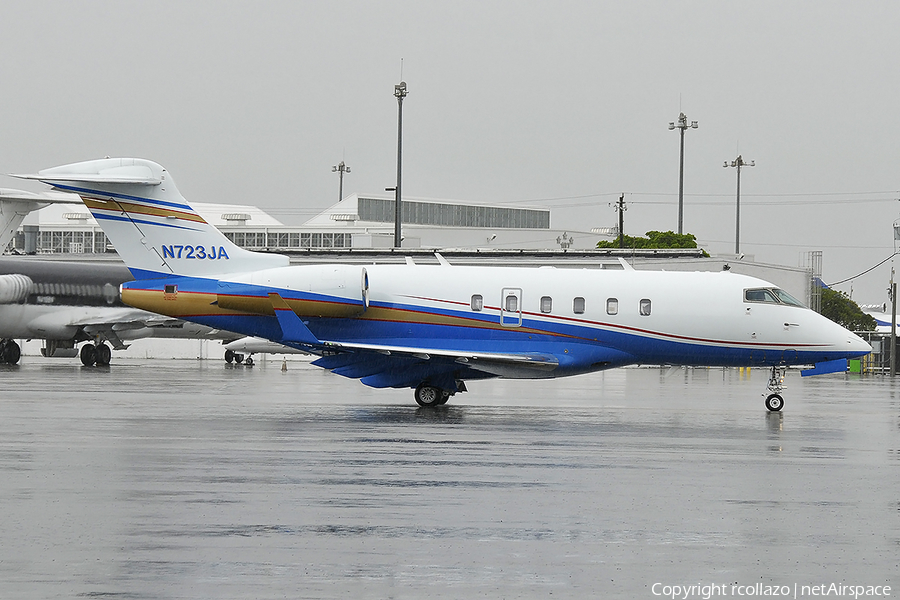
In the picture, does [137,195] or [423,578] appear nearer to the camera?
[423,578]

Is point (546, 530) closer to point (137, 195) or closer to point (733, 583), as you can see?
point (733, 583)

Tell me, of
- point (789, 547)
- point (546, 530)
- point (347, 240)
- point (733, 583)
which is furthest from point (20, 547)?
point (347, 240)

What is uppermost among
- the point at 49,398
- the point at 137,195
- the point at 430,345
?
the point at 137,195

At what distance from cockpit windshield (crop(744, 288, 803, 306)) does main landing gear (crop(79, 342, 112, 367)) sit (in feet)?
94.1

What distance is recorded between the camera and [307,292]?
20.9 m

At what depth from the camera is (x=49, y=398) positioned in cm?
2228

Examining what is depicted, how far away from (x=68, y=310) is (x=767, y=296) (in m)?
30.3

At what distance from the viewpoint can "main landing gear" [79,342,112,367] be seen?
1623 inches

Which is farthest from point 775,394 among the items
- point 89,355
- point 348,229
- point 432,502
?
point 348,229

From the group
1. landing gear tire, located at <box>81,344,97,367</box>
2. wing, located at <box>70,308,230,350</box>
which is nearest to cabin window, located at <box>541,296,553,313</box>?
wing, located at <box>70,308,230,350</box>

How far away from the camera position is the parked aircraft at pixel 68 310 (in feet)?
132

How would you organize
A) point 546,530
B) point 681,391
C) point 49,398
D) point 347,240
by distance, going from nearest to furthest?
point 546,530 < point 49,398 < point 681,391 < point 347,240

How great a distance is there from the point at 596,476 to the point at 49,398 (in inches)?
590

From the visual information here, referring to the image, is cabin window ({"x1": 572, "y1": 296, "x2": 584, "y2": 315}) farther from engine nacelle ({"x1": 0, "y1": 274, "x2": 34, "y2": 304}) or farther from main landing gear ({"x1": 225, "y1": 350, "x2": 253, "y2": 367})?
main landing gear ({"x1": 225, "y1": 350, "x2": 253, "y2": 367})
